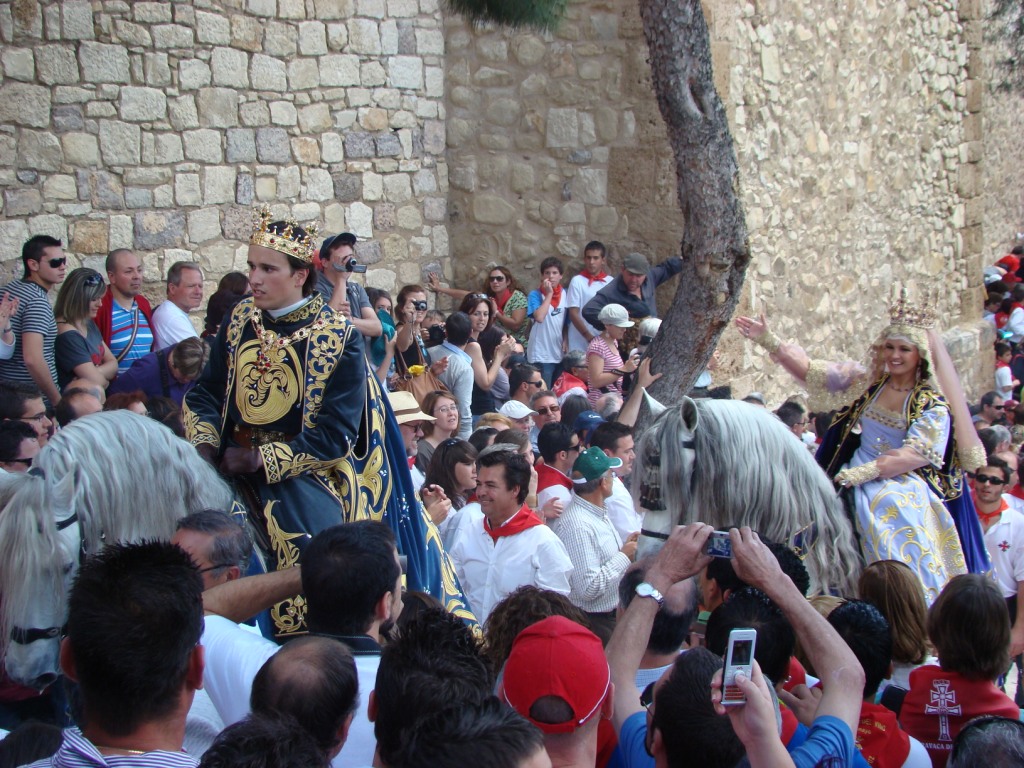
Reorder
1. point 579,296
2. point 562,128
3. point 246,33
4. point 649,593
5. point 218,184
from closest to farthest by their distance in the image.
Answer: point 649,593 → point 218,184 → point 246,33 → point 579,296 → point 562,128

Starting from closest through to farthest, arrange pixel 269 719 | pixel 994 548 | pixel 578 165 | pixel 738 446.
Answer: pixel 269 719 < pixel 738 446 < pixel 994 548 < pixel 578 165

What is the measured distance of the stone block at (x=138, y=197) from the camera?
8.91 meters

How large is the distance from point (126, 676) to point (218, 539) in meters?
1.04

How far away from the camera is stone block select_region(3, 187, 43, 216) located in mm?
8219

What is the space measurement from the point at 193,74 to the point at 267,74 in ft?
2.38

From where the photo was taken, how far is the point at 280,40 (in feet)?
32.4

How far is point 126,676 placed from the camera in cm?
206

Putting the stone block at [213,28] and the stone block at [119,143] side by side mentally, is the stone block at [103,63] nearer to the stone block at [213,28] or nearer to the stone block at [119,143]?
the stone block at [119,143]

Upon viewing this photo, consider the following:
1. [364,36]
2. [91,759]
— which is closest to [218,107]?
[364,36]

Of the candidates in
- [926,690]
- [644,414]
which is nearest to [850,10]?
[644,414]

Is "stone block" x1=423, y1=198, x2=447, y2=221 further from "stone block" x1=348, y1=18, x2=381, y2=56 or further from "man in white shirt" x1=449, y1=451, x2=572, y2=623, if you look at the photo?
"man in white shirt" x1=449, y1=451, x2=572, y2=623

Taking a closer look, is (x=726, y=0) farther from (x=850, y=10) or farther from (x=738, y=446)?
(x=738, y=446)

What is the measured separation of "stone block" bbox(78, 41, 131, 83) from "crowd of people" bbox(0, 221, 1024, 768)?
88.6 inches

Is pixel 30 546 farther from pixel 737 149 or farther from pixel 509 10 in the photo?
pixel 737 149
